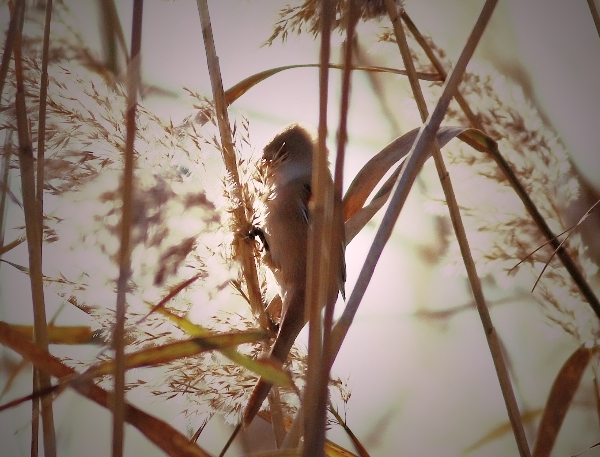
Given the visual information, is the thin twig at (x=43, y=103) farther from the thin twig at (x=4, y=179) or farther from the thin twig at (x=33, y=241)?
the thin twig at (x=4, y=179)

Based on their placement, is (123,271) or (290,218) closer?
(123,271)

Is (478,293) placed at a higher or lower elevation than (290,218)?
lower

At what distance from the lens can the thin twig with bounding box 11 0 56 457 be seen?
40 cm

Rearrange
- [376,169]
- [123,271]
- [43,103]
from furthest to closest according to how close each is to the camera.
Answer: [376,169], [43,103], [123,271]

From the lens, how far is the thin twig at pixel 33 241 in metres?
0.40

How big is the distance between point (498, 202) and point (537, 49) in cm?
29

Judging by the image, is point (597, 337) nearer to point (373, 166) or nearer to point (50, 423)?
point (373, 166)

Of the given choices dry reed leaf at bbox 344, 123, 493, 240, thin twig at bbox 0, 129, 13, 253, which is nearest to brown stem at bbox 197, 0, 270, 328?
dry reed leaf at bbox 344, 123, 493, 240

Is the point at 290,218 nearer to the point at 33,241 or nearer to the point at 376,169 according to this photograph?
the point at 376,169

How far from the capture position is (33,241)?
40 cm

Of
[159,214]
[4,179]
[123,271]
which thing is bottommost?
[123,271]

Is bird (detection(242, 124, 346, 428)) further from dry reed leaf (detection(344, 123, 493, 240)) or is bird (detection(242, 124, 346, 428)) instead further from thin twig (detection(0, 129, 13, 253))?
thin twig (detection(0, 129, 13, 253))

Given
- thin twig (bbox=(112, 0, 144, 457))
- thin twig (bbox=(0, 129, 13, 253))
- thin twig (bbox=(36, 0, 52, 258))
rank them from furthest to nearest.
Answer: thin twig (bbox=(0, 129, 13, 253)), thin twig (bbox=(36, 0, 52, 258)), thin twig (bbox=(112, 0, 144, 457))

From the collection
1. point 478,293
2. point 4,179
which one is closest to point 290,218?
point 478,293
